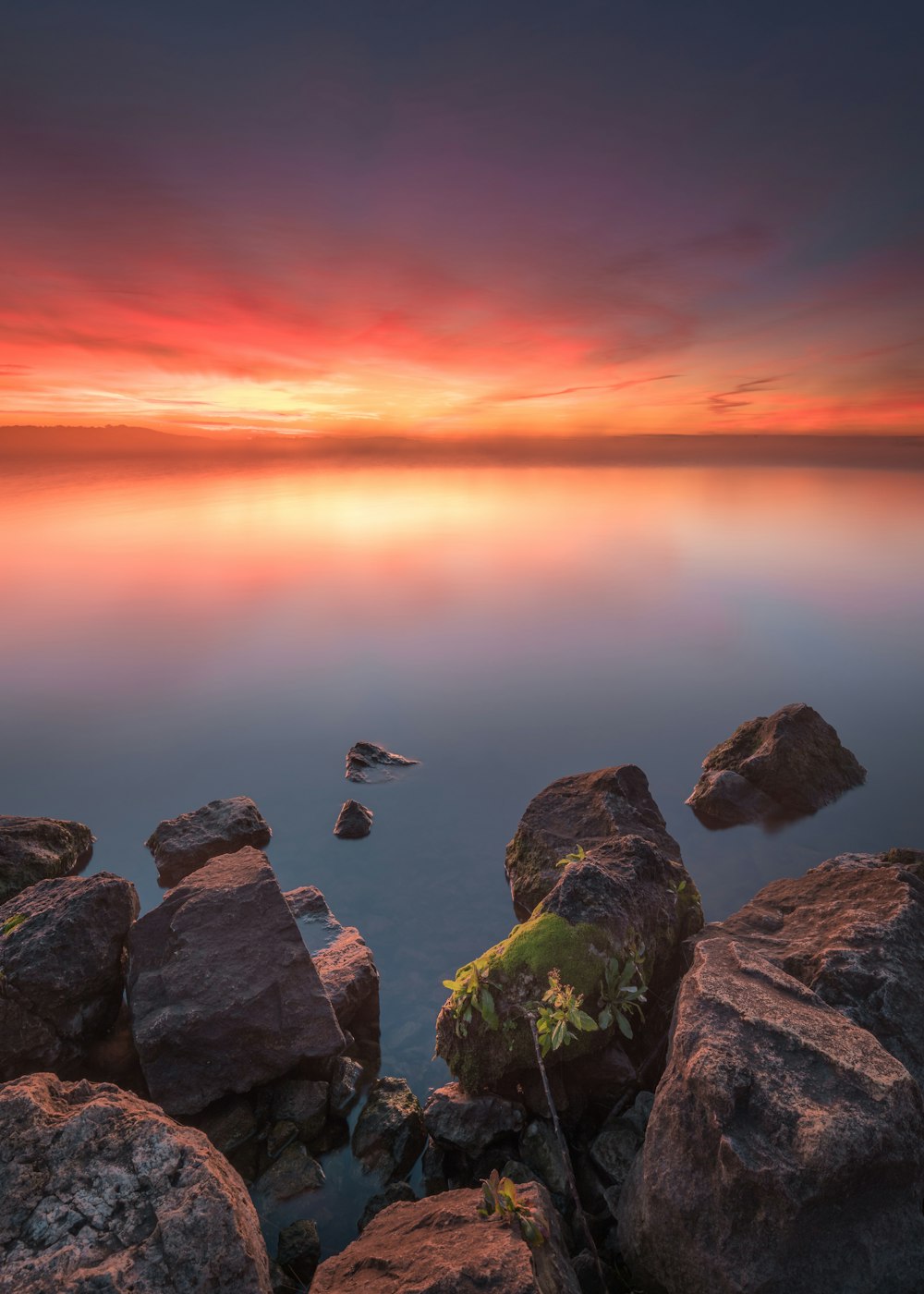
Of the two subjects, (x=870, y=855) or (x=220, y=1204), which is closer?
(x=220, y=1204)

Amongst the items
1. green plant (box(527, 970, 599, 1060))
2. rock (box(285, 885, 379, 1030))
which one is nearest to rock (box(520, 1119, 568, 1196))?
green plant (box(527, 970, 599, 1060))

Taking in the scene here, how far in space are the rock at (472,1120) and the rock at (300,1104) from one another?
5.78 feet

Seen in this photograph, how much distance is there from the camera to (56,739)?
3259 cm

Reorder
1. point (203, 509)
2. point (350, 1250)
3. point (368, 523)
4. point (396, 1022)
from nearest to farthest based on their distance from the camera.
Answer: point (350, 1250) → point (396, 1022) → point (368, 523) → point (203, 509)

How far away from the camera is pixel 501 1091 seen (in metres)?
10.1

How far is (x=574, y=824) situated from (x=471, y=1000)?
6.41 m

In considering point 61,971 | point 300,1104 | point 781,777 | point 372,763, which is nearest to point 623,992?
point 300,1104

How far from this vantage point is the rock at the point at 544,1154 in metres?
9.09

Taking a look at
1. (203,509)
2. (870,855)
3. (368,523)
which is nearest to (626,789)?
(870,855)

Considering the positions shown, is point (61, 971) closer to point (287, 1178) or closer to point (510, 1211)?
point (287, 1178)

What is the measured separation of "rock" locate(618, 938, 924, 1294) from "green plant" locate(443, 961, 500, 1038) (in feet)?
9.00

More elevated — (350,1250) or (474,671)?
(350,1250)

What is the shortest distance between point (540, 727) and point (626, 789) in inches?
642

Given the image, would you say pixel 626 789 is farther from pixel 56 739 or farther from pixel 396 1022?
pixel 56 739
